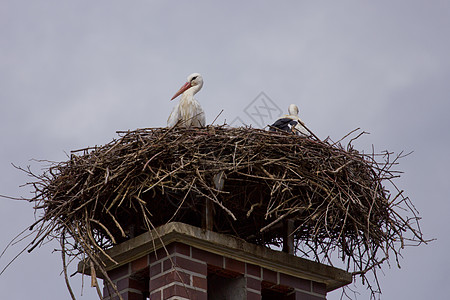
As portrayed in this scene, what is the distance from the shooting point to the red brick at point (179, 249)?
10.1 meters

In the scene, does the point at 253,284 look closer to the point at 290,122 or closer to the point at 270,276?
the point at 270,276

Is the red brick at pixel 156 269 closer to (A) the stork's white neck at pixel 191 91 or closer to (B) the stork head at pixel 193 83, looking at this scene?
(A) the stork's white neck at pixel 191 91

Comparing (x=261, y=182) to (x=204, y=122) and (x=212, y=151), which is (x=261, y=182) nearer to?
(x=212, y=151)

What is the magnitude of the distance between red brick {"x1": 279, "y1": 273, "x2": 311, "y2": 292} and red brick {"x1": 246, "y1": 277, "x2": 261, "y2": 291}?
0.31m

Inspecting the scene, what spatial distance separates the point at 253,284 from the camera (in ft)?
34.4

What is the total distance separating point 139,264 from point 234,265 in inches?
37.0

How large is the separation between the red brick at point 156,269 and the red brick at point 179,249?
0.56 feet

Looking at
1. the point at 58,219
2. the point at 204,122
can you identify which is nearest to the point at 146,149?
the point at 58,219

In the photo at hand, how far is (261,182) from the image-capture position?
10.5 metres

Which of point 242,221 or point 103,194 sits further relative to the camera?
point 242,221

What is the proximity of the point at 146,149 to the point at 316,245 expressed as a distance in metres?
2.28

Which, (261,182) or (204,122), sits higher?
(204,122)

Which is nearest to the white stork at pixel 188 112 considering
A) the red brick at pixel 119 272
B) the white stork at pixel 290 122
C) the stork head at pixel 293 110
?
the white stork at pixel 290 122

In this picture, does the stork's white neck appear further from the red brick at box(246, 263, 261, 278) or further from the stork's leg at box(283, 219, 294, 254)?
the red brick at box(246, 263, 261, 278)
